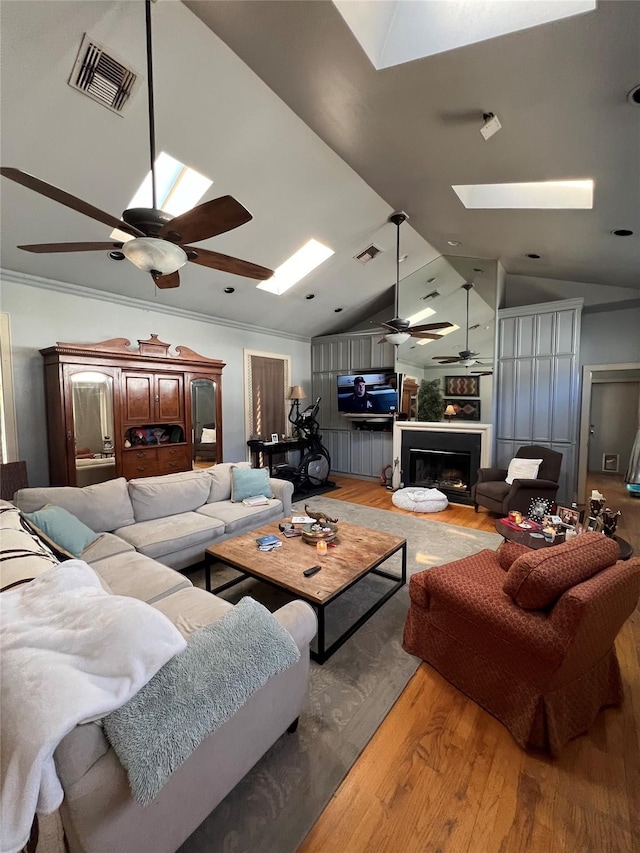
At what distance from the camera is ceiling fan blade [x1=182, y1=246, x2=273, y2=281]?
2.00 meters

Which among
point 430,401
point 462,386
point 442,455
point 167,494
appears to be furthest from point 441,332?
→ point 167,494

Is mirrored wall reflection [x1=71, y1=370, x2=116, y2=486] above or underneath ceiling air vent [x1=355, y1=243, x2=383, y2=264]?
underneath

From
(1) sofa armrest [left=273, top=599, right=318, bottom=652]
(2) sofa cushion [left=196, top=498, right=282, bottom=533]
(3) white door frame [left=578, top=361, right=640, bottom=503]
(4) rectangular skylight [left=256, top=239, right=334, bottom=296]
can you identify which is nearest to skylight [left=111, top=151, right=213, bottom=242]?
(4) rectangular skylight [left=256, top=239, right=334, bottom=296]

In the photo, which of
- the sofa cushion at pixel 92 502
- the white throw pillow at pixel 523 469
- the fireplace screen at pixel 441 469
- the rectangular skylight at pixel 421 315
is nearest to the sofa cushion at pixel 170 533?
the sofa cushion at pixel 92 502

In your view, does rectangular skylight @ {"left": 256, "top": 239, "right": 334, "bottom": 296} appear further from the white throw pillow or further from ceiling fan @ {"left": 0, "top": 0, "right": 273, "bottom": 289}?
the white throw pillow

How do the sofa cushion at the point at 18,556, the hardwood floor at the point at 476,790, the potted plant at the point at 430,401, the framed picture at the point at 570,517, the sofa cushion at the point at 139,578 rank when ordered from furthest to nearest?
the potted plant at the point at 430,401 → the framed picture at the point at 570,517 → the sofa cushion at the point at 139,578 → the sofa cushion at the point at 18,556 → the hardwood floor at the point at 476,790

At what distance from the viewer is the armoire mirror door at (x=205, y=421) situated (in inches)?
189

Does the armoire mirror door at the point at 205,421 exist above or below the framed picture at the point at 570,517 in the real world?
above

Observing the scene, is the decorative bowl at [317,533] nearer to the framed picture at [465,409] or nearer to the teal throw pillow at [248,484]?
the teal throw pillow at [248,484]

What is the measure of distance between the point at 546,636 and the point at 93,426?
4278 mm

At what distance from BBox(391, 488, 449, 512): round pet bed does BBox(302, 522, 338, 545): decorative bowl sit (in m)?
2.29

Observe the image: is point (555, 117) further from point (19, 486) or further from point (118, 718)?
point (19, 486)

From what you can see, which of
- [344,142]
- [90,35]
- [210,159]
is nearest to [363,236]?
[344,142]

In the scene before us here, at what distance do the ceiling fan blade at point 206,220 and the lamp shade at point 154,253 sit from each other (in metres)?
0.07
